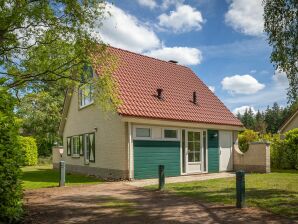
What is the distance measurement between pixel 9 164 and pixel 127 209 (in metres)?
3.75

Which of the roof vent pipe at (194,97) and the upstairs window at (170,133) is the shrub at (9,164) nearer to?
the upstairs window at (170,133)

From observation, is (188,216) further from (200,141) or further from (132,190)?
(200,141)

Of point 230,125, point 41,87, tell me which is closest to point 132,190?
point 41,87

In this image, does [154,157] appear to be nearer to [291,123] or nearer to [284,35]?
[284,35]

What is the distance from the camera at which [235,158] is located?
876 inches

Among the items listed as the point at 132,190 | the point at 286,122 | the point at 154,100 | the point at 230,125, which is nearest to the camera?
the point at 132,190

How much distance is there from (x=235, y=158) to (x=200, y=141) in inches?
135

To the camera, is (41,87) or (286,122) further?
(286,122)

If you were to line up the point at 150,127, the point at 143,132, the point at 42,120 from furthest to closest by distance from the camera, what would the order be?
1. the point at 42,120
2. the point at 150,127
3. the point at 143,132

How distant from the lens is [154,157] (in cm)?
1766

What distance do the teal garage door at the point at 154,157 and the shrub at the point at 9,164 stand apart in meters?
9.68

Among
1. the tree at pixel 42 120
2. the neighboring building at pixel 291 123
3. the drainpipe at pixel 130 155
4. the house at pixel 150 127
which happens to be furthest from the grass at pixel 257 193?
the tree at pixel 42 120

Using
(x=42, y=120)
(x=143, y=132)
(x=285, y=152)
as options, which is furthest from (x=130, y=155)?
(x=42, y=120)

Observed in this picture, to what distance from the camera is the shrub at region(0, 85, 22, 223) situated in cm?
695
